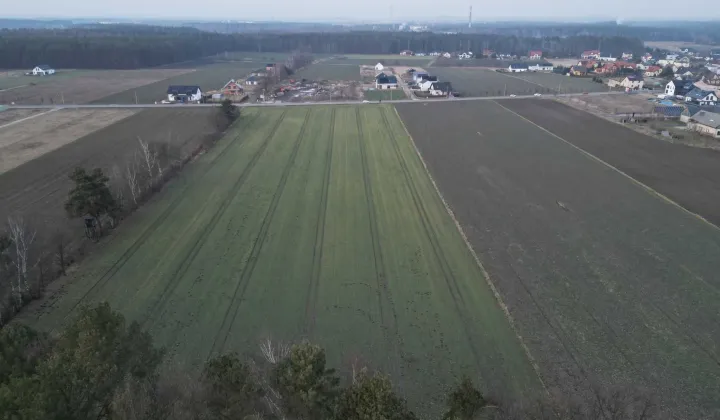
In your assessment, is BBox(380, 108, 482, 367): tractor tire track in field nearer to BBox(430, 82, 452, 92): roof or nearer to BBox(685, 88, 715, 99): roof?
BBox(430, 82, 452, 92): roof

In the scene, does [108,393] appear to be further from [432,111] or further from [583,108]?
[583,108]

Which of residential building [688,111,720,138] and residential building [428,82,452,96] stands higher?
residential building [428,82,452,96]

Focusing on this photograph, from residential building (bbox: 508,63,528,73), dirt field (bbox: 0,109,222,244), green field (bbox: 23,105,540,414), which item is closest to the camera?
green field (bbox: 23,105,540,414)

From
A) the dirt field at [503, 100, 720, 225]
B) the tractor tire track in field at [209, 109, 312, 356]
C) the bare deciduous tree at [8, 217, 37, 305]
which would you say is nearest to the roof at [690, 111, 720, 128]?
the dirt field at [503, 100, 720, 225]

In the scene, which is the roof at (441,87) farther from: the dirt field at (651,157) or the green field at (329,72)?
the green field at (329,72)

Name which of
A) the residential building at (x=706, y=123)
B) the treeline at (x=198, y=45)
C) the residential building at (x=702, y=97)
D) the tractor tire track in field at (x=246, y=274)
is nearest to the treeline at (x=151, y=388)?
the tractor tire track in field at (x=246, y=274)
